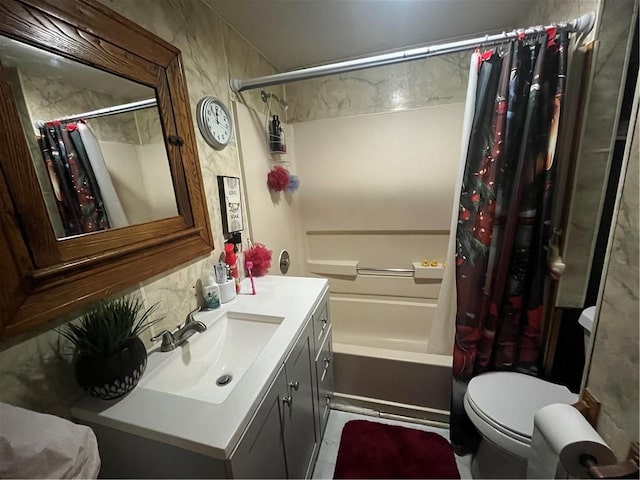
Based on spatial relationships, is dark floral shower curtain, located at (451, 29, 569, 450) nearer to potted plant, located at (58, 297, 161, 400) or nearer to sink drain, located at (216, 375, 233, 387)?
sink drain, located at (216, 375, 233, 387)

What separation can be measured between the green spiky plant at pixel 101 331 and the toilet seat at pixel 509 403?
1.34m

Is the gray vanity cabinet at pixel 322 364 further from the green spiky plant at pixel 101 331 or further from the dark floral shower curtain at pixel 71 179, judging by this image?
the dark floral shower curtain at pixel 71 179

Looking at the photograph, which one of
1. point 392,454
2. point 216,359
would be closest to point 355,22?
point 216,359

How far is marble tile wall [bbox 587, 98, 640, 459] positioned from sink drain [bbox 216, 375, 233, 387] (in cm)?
106

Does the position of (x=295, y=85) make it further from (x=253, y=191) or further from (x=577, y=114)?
(x=577, y=114)

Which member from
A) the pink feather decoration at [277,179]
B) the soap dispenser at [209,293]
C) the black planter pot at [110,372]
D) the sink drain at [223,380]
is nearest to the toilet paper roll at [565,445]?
the sink drain at [223,380]

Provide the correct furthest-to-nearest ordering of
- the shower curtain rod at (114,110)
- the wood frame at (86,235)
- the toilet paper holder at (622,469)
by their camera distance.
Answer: the shower curtain rod at (114,110), the wood frame at (86,235), the toilet paper holder at (622,469)

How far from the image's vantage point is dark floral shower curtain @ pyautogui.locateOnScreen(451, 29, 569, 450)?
1.09m

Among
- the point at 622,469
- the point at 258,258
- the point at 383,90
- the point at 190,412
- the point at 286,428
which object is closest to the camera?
the point at 622,469

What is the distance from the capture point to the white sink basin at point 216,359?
35.5 inches

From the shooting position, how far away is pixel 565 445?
571 mm

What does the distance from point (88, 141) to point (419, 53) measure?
4.36 feet

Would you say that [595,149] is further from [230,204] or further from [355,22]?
[230,204]

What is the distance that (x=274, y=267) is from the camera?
6.35 ft
